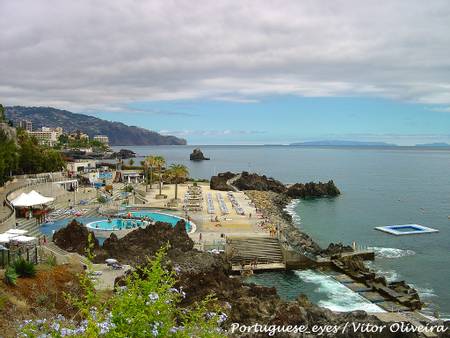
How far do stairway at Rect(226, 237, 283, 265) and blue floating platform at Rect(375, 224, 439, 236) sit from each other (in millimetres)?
21159

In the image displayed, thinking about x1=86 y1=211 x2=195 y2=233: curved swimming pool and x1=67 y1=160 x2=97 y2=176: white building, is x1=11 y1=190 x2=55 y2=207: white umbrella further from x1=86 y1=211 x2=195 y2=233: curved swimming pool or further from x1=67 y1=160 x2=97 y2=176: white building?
x1=67 y1=160 x2=97 y2=176: white building

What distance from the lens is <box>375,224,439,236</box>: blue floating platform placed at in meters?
54.0

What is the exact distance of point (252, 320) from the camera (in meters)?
21.2

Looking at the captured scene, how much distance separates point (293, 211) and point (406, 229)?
18.5 meters

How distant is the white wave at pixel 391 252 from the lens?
139 feet

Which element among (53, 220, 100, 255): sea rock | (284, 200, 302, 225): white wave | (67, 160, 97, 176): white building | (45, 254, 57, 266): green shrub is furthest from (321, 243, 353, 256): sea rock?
(67, 160, 97, 176): white building

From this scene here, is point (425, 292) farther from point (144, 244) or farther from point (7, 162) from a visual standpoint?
point (7, 162)

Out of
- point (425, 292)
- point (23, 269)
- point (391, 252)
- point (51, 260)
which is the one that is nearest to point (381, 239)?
point (391, 252)

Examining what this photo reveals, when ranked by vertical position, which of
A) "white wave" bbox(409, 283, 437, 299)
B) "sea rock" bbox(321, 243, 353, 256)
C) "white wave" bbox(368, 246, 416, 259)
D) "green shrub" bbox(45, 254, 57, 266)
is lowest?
"white wave" bbox(409, 283, 437, 299)

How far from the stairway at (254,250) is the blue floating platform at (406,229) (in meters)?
21.2

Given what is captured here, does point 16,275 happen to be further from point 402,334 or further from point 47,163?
point 47,163

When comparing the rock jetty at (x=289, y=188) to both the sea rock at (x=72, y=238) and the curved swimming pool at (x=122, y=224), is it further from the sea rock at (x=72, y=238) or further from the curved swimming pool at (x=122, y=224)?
the sea rock at (x=72, y=238)

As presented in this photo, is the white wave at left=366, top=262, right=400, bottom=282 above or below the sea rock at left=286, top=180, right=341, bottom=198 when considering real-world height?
below

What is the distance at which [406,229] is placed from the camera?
185 ft
